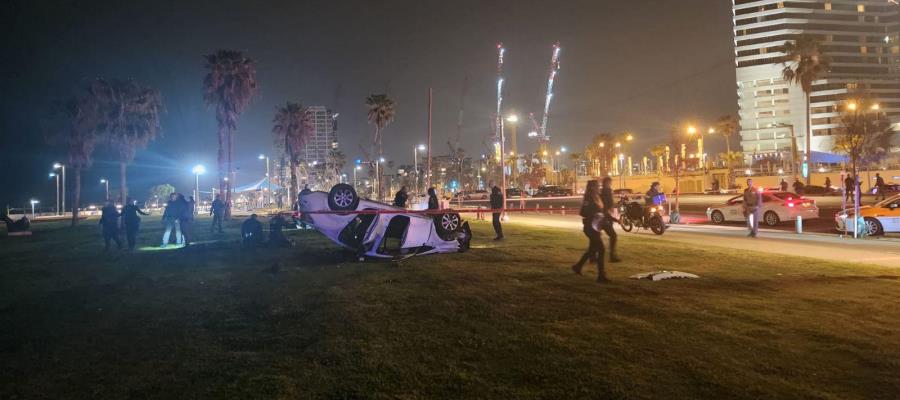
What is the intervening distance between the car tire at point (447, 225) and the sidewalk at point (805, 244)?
701cm

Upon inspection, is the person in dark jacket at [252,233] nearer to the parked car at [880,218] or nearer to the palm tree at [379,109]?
the parked car at [880,218]

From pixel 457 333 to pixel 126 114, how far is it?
44975 mm

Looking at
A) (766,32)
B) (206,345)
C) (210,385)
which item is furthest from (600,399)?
(766,32)

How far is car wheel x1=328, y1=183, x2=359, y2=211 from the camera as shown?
13.3 m

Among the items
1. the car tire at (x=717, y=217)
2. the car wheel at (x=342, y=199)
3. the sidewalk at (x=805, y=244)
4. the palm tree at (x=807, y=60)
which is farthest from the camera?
the palm tree at (x=807, y=60)

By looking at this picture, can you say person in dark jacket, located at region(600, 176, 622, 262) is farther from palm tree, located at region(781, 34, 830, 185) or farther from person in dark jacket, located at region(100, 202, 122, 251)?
palm tree, located at region(781, 34, 830, 185)

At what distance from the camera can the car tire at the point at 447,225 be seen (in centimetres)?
1478

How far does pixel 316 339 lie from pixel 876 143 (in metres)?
118

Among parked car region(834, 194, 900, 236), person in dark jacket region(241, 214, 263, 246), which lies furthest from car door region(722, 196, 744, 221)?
person in dark jacket region(241, 214, 263, 246)

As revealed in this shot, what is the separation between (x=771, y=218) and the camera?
22.8 m

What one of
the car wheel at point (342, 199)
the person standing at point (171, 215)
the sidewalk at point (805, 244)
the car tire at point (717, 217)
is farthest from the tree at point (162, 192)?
the sidewalk at point (805, 244)

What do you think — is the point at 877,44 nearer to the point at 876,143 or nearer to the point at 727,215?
the point at 876,143

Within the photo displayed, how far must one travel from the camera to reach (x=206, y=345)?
6.42 m

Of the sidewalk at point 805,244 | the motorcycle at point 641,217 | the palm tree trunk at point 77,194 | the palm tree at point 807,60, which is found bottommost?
the sidewalk at point 805,244
